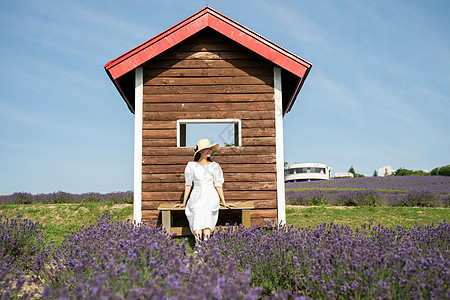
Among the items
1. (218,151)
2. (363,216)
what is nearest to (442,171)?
(363,216)

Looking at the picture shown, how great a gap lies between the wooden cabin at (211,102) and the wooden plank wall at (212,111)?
0.02m

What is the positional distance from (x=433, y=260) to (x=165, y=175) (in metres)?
4.80

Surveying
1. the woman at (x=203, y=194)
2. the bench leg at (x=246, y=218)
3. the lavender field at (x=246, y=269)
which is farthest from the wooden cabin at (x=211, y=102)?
the lavender field at (x=246, y=269)

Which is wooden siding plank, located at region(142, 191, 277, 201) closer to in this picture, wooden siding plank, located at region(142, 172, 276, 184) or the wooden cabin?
the wooden cabin

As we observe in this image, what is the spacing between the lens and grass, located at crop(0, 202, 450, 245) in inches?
334

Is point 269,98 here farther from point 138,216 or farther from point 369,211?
point 369,211

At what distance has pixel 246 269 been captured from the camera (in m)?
3.60

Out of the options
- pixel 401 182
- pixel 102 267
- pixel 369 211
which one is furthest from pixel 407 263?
pixel 401 182

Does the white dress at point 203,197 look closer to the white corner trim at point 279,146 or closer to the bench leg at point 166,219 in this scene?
the bench leg at point 166,219

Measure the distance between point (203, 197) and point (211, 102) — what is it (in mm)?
2125

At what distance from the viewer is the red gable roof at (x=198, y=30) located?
6703mm

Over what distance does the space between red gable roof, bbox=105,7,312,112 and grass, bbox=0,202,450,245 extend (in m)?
3.56

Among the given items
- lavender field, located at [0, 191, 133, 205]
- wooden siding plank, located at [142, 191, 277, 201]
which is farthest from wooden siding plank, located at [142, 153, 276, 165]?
lavender field, located at [0, 191, 133, 205]

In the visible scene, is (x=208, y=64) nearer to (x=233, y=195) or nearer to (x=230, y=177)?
(x=230, y=177)
